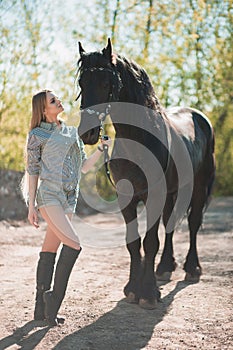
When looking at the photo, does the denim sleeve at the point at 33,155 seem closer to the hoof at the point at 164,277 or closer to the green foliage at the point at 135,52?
the hoof at the point at 164,277

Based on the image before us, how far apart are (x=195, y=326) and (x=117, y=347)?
24.7 inches

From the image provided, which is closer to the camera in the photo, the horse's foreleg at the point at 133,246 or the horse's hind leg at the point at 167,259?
the horse's foreleg at the point at 133,246

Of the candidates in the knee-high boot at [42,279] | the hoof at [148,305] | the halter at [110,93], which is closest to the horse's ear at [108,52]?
the halter at [110,93]

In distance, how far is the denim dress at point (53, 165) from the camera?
10.0ft

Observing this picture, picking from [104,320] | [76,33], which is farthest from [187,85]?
[104,320]

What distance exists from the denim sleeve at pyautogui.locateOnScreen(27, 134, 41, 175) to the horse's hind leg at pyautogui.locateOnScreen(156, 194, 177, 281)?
74.8 inches

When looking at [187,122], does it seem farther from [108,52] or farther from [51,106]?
[51,106]

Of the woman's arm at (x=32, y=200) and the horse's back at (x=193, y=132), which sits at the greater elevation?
the horse's back at (x=193, y=132)

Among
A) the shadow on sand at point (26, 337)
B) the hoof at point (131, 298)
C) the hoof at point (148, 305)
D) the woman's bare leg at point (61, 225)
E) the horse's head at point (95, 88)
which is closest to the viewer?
the shadow on sand at point (26, 337)

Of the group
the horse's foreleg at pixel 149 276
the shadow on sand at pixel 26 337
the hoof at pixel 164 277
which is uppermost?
the horse's foreleg at pixel 149 276

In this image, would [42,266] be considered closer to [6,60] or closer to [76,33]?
[6,60]

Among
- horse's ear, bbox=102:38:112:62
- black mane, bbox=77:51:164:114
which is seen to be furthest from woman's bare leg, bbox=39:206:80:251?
horse's ear, bbox=102:38:112:62

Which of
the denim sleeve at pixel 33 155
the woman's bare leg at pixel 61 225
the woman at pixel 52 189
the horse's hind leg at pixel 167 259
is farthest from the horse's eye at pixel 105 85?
the horse's hind leg at pixel 167 259

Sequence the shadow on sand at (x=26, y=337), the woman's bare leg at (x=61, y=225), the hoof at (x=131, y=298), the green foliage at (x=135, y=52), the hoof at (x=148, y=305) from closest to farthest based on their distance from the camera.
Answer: the shadow on sand at (x=26, y=337)
the woman's bare leg at (x=61, y=225)
the hoof at (x=148, y=305)
the hoof at (x=131, y=298)
the green foliage at (x=135, y=52)
